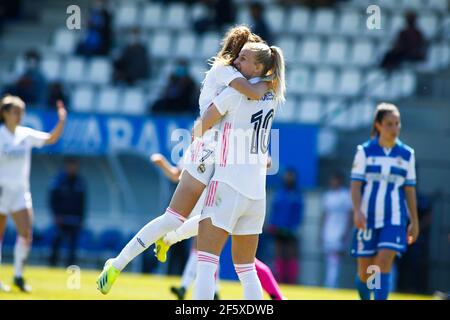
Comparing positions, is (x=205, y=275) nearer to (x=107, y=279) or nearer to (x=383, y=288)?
(x=107, y=279)

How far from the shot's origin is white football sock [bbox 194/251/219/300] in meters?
7.94

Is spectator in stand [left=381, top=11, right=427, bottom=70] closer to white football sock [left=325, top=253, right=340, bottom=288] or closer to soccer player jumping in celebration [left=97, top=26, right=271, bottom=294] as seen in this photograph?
white football sock [left=325, top=253, right=340, bottom=288]

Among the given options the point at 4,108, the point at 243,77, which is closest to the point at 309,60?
the point at 4,108

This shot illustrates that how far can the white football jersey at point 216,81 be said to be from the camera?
8.10 m

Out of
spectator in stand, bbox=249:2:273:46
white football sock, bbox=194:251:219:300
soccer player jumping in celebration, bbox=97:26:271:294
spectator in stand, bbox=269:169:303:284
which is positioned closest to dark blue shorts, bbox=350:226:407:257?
soccer player jumping in celebration, bbox=97:26:271:294

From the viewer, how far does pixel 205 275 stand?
7.96 metres

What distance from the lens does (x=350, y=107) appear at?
20.2m

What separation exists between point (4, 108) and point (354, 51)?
10.3 m

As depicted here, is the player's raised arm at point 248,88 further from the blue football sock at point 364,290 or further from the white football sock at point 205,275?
the blue football sock at point 364,290

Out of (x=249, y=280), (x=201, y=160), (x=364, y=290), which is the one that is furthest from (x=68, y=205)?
(x=249, y=280)

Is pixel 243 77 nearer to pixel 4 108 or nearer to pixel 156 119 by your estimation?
pixel 4 108

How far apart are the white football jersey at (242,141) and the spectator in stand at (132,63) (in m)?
13.8

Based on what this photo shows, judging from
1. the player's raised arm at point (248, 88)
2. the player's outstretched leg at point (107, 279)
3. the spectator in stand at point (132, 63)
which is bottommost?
the player's outstretched leg at point (107, 279)

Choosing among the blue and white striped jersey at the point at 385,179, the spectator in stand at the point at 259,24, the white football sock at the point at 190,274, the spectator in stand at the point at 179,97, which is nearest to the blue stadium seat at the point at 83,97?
the spectator in stand at the point at 179,97
